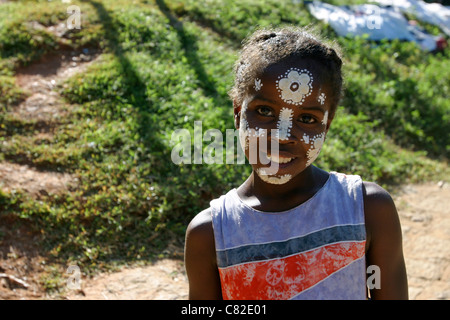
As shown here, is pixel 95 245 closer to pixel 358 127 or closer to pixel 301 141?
pixel 301 141

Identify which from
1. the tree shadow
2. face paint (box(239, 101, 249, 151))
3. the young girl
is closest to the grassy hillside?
the tree shadow

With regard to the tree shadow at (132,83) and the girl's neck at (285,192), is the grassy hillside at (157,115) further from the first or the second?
the girl's neck at (285,192)

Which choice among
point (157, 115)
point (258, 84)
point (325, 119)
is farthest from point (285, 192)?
point (157, 115)

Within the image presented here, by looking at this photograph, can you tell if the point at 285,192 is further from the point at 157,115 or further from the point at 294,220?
the point at 157,115

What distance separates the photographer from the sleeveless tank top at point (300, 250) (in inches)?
74.0

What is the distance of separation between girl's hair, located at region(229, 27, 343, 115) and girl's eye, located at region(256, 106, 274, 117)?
10cm

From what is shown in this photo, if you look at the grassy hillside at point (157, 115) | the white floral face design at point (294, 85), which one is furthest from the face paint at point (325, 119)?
the grassy hillside at point (157, 115)

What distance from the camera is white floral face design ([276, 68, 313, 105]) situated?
1864 millimetres

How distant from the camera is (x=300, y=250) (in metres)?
1.89

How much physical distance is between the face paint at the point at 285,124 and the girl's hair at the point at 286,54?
6.7 inches

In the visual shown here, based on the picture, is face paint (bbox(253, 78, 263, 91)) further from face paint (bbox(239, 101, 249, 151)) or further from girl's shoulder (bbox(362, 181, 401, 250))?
girl's shoulder (bbox(362, 181, 401, 250))

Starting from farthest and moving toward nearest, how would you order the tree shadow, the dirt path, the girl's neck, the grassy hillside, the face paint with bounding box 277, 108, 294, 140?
the tree shadow → the grassy hillside → the dirt path → the girl's neck → the face paint with bounding box 277, 108, 294, 140

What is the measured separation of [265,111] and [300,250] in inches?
20.2
